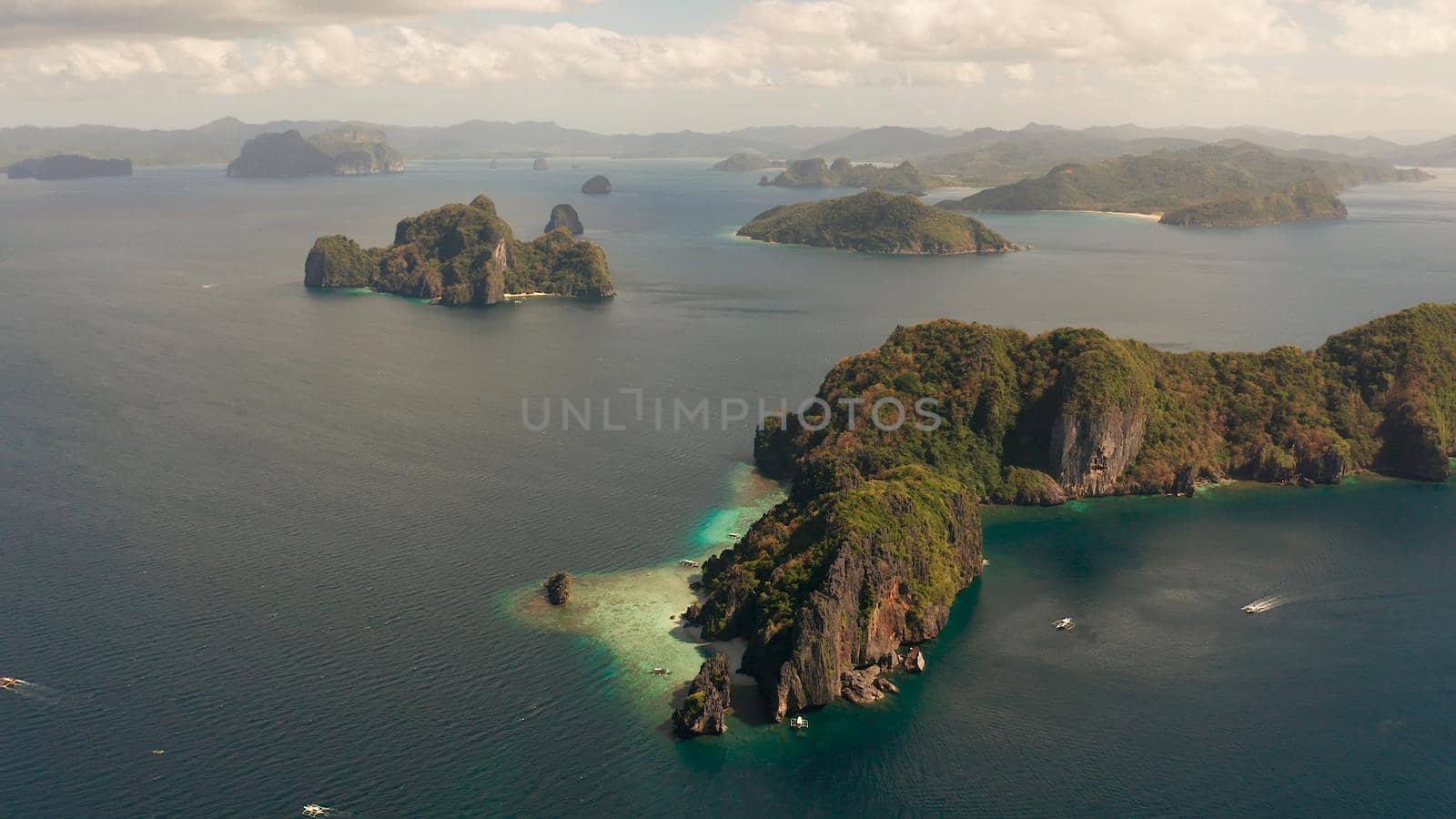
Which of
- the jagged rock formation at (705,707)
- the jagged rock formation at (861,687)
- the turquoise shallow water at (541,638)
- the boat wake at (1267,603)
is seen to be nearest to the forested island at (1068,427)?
the turquoise shallow water at (541,638)

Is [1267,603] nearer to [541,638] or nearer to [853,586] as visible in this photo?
[853,586]

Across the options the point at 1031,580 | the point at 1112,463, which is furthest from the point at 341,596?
the point at 1112,463

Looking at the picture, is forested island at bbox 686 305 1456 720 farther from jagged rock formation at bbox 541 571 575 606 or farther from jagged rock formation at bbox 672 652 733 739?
jagged rock formation at bbox 672 652 733 739

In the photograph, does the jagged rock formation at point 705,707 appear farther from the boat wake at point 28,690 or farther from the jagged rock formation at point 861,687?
the boat wake at point 28,690

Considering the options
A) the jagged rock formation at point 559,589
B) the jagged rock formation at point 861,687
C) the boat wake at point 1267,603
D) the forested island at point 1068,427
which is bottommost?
the jagged rock formation at point 861,687

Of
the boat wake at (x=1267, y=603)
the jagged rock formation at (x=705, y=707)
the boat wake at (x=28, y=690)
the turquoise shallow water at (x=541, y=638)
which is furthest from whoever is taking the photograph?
the boat wake at (x=1267, y=603)

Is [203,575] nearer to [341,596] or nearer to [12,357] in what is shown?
[341,596]
